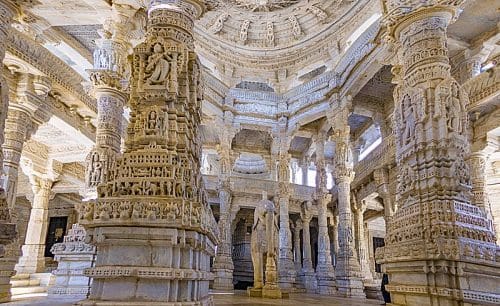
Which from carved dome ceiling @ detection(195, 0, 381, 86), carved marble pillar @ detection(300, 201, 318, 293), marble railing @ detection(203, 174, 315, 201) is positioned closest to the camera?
carved dome ceiling @ detection(195, 0, 381, 86)

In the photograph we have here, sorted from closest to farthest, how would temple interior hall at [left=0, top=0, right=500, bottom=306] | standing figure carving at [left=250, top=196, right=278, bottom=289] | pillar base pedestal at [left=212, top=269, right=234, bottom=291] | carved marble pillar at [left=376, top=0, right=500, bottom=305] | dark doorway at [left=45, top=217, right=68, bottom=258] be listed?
temple interior hall at [left=0, top=0, right=500, bottom=306] → carved marble pillar at [left=376, top=0, right=500, bottom=305] → standing figure carving at [left=250, top=196, right=278, bottom=289] → pillar base pedestal at [left=212, top=269, right=234, bottom=291] → dark doorway at [left=45, top=217, right=68, bottom=258]

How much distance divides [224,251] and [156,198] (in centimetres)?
1318

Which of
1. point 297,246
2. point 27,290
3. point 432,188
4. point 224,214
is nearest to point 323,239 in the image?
→ point 297,246

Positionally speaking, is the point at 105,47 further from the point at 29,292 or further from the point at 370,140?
the point at 370,140

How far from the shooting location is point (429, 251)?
4.85m

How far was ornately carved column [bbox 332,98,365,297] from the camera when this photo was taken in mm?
14073

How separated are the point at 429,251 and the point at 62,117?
43.1ft

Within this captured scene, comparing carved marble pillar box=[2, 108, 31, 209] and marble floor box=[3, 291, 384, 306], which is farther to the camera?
carved marble pillar box=[2, 108, 31, 209]

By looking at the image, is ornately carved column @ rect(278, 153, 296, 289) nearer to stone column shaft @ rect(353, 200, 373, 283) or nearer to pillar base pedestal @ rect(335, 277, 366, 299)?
pillar base pedestal @ rect(335, 277, 366, 299)

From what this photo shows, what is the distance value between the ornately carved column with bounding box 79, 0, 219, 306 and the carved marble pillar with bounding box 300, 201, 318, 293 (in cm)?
1399

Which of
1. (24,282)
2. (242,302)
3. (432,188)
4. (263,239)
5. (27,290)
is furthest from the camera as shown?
(24,282)

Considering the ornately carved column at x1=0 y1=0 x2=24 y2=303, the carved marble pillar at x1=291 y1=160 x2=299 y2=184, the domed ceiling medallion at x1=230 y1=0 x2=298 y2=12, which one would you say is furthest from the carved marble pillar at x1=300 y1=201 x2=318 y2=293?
the ornately carved column at x1=0 y1=0 x2=24 y2=303

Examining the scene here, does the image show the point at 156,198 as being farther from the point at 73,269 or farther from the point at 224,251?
the point at 224,251

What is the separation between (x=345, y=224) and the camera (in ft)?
49.6
